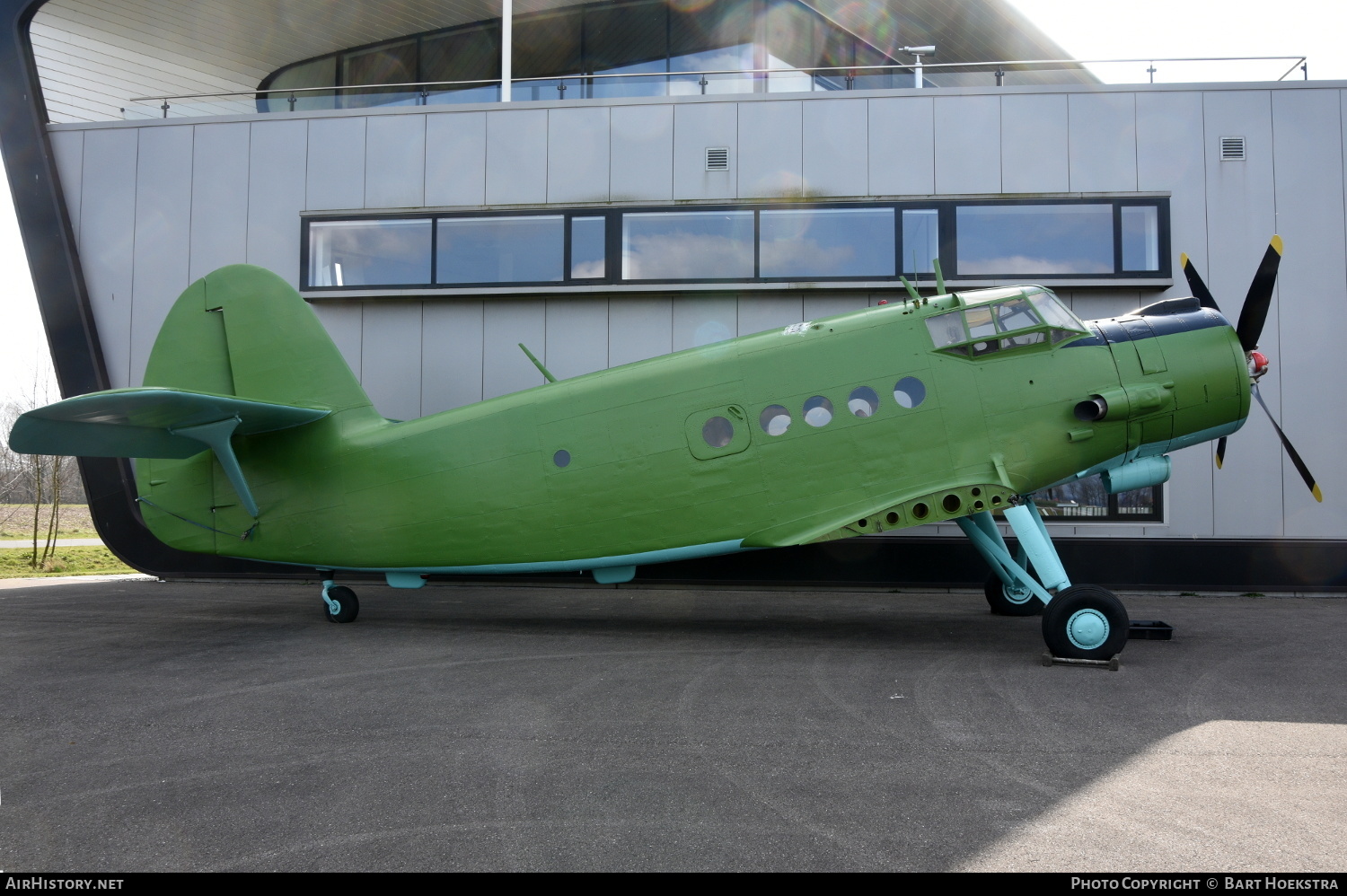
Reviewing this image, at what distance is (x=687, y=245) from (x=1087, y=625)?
26.2 feet

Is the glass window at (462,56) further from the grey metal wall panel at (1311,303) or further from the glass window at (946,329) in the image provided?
the grey metal wall panel at (1311,303)

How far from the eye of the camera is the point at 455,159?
12.6 meters

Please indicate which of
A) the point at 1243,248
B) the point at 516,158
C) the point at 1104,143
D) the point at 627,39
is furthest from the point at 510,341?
the point at 1243,248

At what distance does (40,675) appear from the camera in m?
6.61

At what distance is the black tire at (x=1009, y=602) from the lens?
9.35 metres

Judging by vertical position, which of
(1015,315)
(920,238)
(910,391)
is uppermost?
(920,238)

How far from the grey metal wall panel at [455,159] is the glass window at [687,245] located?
263 centimetres

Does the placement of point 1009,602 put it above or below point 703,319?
below

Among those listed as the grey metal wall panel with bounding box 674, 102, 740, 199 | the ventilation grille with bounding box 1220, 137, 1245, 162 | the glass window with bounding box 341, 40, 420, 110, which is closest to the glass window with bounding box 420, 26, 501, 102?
the glass window with bounding box 341, 40, 420, 110

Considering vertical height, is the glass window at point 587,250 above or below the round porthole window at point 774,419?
above

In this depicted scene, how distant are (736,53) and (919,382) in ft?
33.8

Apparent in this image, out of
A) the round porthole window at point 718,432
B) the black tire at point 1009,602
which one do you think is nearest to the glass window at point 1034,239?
the black tire at point 1009,602

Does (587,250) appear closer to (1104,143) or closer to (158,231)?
(158,231)

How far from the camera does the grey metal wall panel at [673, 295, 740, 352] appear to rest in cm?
1206
